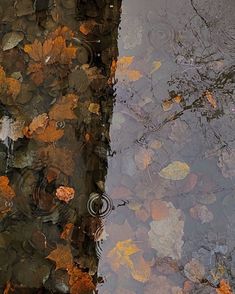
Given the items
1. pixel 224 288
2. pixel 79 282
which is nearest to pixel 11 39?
pixel 79 282

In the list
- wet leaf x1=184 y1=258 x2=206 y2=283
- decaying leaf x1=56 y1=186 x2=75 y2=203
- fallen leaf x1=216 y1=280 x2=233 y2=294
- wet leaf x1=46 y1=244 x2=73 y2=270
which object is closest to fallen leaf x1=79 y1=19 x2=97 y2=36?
decaying leaf x1=56 y1=186 x2=75 y2=203

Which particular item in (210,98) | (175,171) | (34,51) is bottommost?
(175,171)

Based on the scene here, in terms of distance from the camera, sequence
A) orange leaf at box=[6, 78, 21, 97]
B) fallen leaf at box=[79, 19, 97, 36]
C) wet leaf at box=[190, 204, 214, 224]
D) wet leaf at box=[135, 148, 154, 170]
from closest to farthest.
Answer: wet leaf at box=[190, 204, 214, 224] → wet leaf at box=[135, 148, 154, 170] → orange leaf at box=[6, 78, 21, 97] → fallen leaf at box=[79, 19, 97, 36]

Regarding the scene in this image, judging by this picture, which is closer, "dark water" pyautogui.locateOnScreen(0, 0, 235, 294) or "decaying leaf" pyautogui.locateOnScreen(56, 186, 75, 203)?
"dark water" pyautogui.locateOnScreen(0, 0, 235, 294)

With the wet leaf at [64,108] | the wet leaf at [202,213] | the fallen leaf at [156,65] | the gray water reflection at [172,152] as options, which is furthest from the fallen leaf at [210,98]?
the wet leaf at [64,108]

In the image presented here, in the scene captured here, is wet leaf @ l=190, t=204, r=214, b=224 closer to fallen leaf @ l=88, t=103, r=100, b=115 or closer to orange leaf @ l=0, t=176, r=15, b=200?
fallen leaf @ l=88, t=103, r=100, b=115

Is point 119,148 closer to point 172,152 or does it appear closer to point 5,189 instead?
point 172,152
